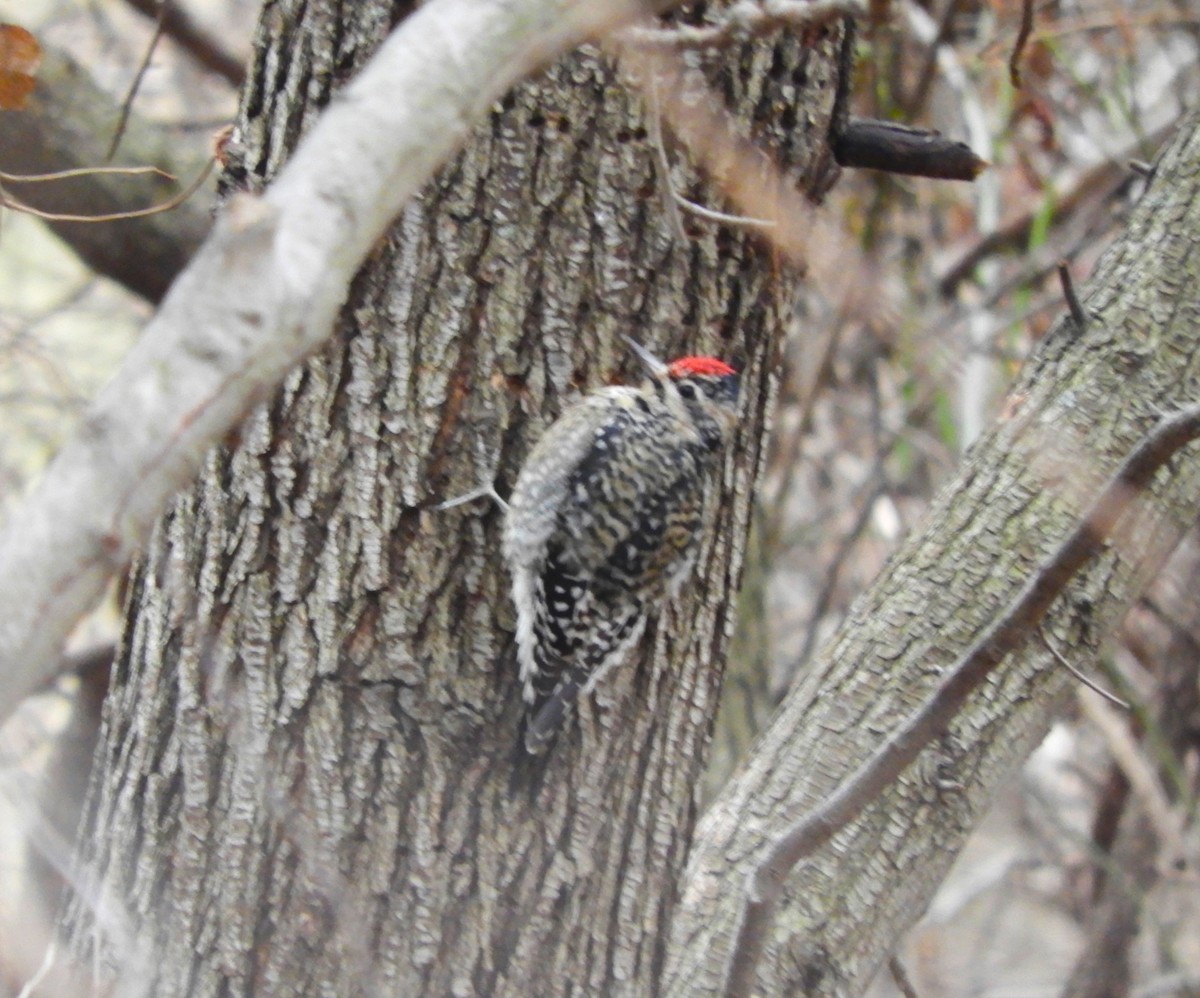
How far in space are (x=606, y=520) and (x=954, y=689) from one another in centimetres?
115

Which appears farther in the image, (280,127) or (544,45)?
Result: (280,127)

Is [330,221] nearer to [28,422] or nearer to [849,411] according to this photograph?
[849,411]

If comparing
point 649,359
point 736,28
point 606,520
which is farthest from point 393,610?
point 736,28

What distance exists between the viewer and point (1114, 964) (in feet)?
16.0

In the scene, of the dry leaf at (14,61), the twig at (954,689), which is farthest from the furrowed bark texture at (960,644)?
the dry leaf at (14,61)

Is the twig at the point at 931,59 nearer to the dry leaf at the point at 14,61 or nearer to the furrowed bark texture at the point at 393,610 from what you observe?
the furrowed bark texture at the point at 393,610

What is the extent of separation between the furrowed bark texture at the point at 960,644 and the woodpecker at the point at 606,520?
0.43 m

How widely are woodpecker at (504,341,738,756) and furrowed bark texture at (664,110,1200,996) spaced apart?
0.43m

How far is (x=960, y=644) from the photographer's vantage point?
2424 millimetres

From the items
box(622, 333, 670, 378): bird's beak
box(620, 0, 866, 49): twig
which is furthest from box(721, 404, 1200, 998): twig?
box(622, 333, 670, 378): bird's beak

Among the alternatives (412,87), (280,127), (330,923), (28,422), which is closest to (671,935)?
(330,923)

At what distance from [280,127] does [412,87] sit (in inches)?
43.1

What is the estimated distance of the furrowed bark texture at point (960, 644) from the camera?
2.38m

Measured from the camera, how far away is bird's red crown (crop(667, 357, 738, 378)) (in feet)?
7.23
